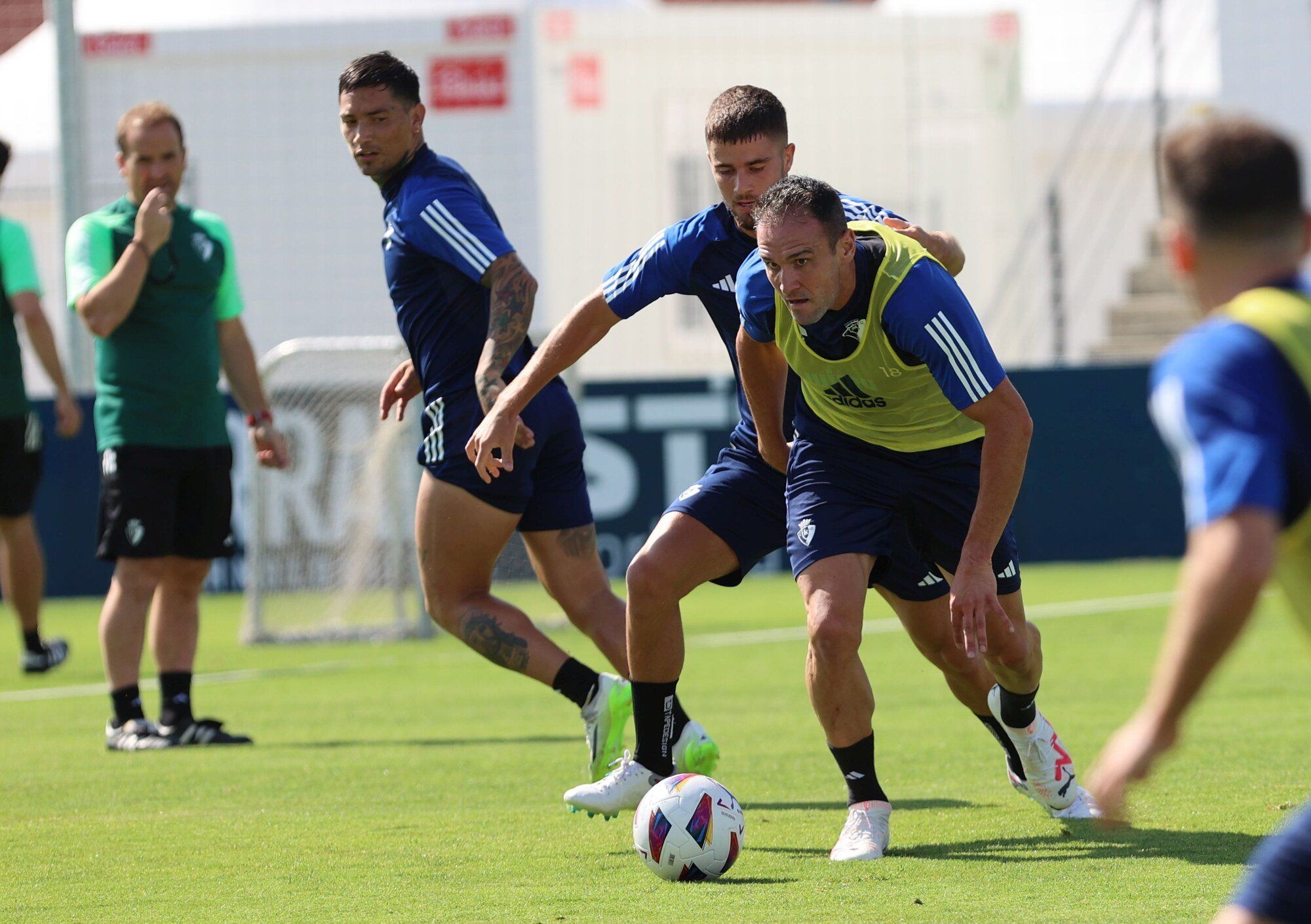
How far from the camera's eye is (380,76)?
5840mm

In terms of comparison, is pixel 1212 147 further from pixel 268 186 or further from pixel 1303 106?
pixel 1303 106

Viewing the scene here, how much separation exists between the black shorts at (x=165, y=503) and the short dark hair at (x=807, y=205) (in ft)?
11.5

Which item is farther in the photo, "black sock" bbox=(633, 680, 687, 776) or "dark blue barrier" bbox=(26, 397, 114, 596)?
"dark blue barrier" bbox=(26, 397, 114, 596)

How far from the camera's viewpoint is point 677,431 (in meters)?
15.4

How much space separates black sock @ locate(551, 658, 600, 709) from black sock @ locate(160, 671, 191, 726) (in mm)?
2108

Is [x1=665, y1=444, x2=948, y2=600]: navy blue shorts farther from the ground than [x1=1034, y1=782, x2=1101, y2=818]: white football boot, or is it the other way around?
[x1=665, y1=444, x2=948, y2=600]: navy blue shorts

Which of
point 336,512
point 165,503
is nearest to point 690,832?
point 165,503

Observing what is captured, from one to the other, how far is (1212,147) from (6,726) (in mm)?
6872

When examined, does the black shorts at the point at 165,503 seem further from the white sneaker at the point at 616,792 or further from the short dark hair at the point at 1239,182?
the short dark hair at the point at 1239,182

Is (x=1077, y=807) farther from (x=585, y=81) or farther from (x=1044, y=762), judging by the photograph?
(x=585, y=81)

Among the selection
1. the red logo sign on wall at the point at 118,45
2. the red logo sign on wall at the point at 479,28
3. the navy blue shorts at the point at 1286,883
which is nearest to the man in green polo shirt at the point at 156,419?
the navy blue shorts at the point at 1286,883

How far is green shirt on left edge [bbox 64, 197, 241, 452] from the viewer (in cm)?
724

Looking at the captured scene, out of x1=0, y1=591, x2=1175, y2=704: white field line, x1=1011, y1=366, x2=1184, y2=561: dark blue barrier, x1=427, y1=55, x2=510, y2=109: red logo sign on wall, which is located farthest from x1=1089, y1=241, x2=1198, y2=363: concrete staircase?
x1=427, y1=55, x2=510, y2=109: red logo sign on wall

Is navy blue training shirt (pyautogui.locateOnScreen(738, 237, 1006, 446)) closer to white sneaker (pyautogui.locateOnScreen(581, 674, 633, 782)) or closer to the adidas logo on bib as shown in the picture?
the adidas logo on bib
